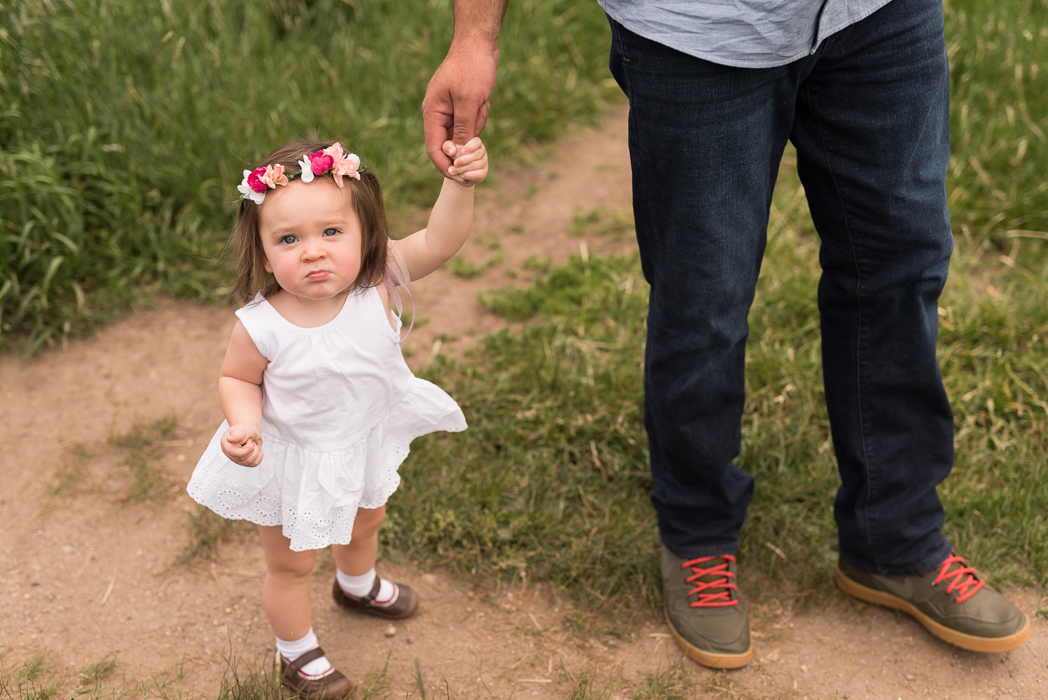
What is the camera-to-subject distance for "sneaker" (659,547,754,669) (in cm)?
217

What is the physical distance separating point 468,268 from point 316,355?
194 cm

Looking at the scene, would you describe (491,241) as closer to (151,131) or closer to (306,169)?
(151,131)

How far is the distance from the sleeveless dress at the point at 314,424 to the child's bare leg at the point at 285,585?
3.0 inches

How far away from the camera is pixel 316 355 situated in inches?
66.8

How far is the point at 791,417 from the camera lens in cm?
277

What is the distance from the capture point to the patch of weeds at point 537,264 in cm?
360

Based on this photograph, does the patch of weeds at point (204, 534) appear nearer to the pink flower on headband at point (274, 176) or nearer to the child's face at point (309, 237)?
the child's face at point (309, 237)

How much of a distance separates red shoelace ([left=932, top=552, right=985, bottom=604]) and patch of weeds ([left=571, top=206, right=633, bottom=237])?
2.04 metres

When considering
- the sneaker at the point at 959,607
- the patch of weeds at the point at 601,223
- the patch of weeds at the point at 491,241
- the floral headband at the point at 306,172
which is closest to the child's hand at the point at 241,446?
the floral headband at the point at 306,172

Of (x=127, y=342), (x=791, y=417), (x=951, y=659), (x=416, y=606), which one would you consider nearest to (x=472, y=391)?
(x=416, y=606)

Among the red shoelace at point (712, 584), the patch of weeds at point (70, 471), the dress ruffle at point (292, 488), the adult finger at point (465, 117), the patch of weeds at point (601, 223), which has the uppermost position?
the adult finger at point (465, 117)

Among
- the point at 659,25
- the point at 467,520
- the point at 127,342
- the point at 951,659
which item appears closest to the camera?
the point at 659,25

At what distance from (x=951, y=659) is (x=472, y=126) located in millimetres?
1758

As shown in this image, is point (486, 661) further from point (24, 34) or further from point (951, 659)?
point (24, 34)
